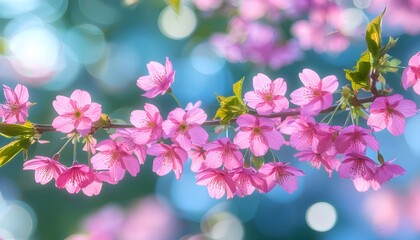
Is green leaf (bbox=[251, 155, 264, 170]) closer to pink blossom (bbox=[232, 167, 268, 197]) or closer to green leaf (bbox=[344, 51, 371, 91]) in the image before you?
pink blossom (bbox=[232, 167, 268, 197])

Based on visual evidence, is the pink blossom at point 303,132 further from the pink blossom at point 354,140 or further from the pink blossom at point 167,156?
the pink blossom at point 167,156

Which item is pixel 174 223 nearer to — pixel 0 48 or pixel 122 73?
pixel 122 73

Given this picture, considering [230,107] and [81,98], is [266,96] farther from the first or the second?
[81,98]

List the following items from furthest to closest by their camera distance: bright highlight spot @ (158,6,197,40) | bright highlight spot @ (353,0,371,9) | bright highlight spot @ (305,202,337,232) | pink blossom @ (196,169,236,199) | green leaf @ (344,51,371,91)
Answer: bright highlight spot @ (305,202,337,232) → bright highlight spot @ (158,6,197,40) → bright highlight spot @ (353,0,371,9) → pink blossom @ (196,169,236,199) → green leaf @ (344,51,371,91)

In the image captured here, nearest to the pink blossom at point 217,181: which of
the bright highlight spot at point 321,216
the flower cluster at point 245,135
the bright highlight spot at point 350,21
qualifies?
the flower cluster at point 245,135

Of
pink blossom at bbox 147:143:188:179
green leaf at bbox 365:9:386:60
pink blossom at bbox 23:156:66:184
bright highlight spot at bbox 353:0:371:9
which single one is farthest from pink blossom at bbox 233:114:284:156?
bright highlight spot at bbox 353:0:371:9
